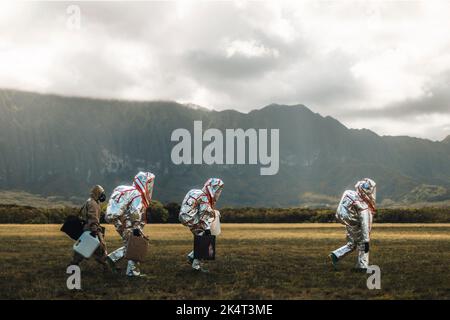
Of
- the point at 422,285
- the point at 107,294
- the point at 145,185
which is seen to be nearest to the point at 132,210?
the point at 145,185

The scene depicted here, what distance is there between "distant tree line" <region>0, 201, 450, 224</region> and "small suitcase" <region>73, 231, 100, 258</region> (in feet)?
252

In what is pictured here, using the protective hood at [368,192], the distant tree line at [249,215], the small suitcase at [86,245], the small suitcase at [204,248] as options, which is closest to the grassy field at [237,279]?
the small suitcase at [204,248]

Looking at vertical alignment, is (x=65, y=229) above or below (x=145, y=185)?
below

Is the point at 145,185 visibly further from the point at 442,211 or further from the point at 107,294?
the point at 442,211

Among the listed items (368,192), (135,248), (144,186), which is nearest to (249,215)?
(368,192)

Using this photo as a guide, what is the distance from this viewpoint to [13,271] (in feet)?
61.6

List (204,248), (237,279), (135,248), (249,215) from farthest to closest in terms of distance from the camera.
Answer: (249,215)
(204,248)
(237,279)
(135,248)

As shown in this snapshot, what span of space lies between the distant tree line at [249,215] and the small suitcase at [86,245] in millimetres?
76891

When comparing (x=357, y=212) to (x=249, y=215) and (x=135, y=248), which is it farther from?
(x=249, y=215)

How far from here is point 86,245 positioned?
17031 mm

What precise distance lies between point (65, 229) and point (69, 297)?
434 cm

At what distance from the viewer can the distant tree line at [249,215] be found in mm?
96812

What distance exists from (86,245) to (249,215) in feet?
305

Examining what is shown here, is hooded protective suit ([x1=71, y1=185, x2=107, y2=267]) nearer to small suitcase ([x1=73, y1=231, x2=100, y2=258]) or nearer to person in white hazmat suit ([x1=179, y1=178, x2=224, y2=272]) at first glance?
small suitcase ([x1=73, y1=231, x2=100, y2=258])
